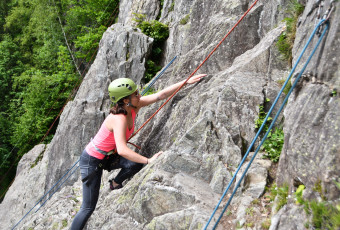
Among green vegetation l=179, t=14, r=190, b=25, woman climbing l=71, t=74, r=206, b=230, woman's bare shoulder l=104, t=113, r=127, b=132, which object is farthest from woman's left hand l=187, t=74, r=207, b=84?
green vegetation l=179, t=14, r=190, b=25

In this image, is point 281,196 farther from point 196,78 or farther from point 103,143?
point 196,78

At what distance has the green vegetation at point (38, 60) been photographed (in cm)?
2119

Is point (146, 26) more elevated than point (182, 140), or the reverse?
point (146, 26)

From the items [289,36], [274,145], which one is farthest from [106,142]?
[289,36]

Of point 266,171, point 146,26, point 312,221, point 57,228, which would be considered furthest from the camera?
point 146,26

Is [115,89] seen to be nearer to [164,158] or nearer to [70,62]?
[164,158]

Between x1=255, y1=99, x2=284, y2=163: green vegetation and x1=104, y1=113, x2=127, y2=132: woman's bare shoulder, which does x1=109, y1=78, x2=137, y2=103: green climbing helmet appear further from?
x1=255, y1=99, x2=284, y2=163: green vegetation

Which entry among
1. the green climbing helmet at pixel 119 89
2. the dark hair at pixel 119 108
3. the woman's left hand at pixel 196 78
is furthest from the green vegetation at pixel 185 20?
the dark hair at pixel 119 108

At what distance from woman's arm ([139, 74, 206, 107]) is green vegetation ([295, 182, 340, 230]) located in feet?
10.8

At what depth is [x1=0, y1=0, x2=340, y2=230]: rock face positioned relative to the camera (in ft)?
10.8

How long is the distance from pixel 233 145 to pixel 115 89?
6.73ft

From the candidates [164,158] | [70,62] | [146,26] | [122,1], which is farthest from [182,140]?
[70,62]

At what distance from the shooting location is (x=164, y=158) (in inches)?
193

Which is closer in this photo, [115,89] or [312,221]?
[312,221]
